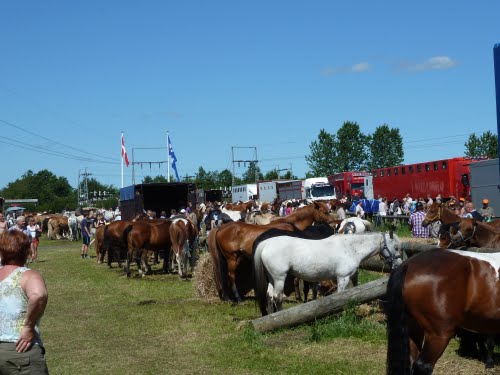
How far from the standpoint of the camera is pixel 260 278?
12.6 m

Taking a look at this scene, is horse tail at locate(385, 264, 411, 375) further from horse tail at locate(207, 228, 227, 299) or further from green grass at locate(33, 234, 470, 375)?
horse tail at locate(207, 228, 227, 299)

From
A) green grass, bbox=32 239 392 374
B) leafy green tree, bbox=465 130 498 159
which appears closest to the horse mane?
green grass, bbox=32 239 392 374

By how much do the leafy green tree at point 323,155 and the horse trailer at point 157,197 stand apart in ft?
263

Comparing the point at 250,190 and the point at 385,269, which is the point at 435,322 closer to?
the point at 385,269

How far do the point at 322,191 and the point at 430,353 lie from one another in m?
48.1

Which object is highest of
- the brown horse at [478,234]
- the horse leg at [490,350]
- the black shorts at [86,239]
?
the brown horse at [478,234]

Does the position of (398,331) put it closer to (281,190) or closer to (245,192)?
(281,190)

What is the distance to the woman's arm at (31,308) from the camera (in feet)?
18.4

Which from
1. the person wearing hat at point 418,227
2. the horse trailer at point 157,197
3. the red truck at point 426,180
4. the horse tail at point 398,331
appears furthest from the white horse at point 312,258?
the red truck at point 426,180

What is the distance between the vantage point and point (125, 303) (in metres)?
16.7

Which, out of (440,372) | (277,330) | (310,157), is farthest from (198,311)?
(310,157)

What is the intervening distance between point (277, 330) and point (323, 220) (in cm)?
737

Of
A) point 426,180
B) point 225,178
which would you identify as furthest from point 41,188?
point 426,180

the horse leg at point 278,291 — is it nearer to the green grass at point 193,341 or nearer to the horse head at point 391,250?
the green grass at point 193,341
